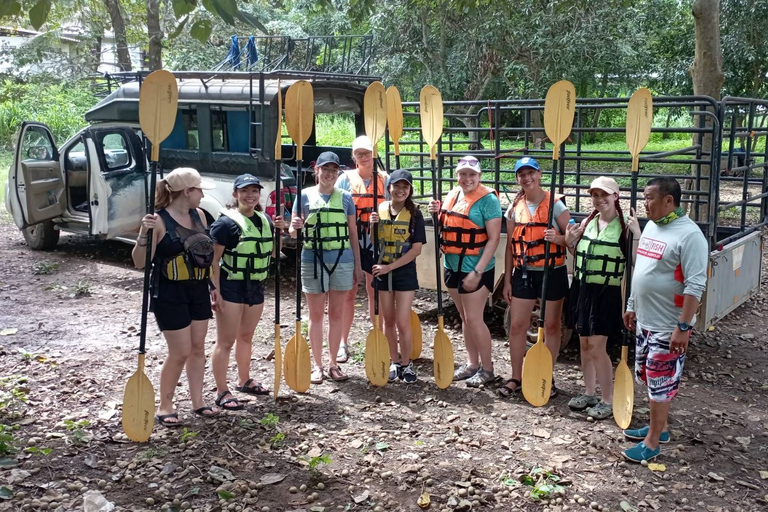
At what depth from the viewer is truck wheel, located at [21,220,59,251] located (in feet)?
32.7

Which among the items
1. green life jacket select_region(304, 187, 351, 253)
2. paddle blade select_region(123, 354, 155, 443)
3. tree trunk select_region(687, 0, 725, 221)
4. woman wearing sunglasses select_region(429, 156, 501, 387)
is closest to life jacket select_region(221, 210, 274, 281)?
green life jacket select_region(304, 187, 351, 253)

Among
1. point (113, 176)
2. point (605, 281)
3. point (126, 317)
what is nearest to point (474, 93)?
point (113, 176)

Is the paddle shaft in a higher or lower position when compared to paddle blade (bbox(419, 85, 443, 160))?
lower

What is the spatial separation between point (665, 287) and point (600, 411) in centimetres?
116

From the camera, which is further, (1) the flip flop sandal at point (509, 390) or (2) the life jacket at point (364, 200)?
(2) the life jacket at point (364, 200)

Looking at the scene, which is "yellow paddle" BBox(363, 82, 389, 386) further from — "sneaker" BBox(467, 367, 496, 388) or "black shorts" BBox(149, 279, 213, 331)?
"black shorts" BBox(149, 279, 213, 331)

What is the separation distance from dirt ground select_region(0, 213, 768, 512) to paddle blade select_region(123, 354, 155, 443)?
8 centimetres

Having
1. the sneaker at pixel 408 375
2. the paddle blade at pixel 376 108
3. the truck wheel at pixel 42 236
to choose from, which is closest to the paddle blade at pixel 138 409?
the sneaker at pixel 408 375

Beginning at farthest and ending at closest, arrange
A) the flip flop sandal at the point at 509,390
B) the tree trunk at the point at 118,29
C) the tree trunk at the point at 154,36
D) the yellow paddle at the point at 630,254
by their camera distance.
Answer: the tree trunk at the point at 118,29 → the tree trunk at the point at 154,36 → the flip flop sandal at the point at 509,390 → the yellow paddle at the point at 630,254

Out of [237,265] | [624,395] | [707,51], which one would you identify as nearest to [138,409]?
[237,265]

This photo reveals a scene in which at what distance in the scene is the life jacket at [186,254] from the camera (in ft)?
13.4

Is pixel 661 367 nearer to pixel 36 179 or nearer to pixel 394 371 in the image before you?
pixel 394 371

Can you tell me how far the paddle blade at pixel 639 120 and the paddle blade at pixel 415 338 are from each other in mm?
2047

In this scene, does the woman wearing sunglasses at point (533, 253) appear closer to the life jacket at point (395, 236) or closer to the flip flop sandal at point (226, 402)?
the life jacket at point (395, 236)
